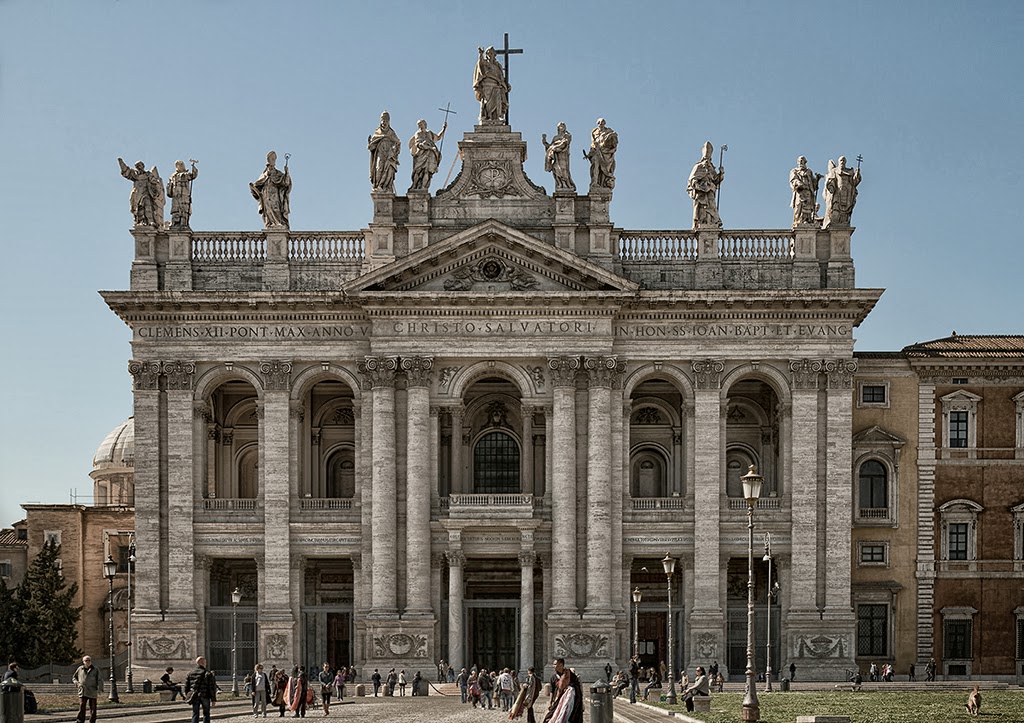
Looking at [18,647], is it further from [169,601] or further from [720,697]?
[720,697]

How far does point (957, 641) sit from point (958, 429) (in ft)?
28.3

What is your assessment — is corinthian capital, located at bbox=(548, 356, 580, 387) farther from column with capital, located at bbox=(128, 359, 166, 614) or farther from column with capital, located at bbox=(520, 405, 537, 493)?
column with capital, located at bbox=(128, 359, 166, 614)

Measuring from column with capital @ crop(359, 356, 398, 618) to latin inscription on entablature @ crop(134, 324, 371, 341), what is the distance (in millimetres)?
1766

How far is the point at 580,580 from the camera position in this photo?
2403 inches

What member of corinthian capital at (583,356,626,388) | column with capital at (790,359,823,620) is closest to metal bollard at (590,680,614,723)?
corinthian capital at (583,356,626,388)

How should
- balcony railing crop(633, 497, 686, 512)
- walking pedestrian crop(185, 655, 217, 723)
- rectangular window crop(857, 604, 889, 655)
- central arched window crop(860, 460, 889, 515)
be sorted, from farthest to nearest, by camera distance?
central arched window crop(860, 460, 889, 515), rectangular window crop(857, 604, 889, 655), balcony railing crop(633, 497, 686, 512), walking pedestrian crop(185, 655, 217, 723)

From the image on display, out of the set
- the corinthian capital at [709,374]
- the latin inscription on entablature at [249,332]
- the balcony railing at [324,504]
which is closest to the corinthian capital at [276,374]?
the latin inscription on entablature at [249,332]

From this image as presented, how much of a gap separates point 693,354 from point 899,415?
31.0 feet

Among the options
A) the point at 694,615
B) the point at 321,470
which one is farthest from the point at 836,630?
the point at 321,470

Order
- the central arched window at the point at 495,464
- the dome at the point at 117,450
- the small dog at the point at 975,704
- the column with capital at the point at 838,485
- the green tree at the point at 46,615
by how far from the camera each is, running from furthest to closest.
Answer: the dome at the point at 117,450 → the green tree at the point at 46,615 → the central arched window at the point at 495,464 → the column with capital at the point at 838,485 → the small dog at the point at 975,704

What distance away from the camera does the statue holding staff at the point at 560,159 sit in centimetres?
6216

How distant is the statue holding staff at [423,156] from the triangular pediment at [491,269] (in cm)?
347

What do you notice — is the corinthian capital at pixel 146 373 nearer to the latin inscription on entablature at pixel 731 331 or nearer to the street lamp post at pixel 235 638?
the street lamp post at pixel 235 638

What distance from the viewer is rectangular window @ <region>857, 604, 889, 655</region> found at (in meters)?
Result: 63.6
